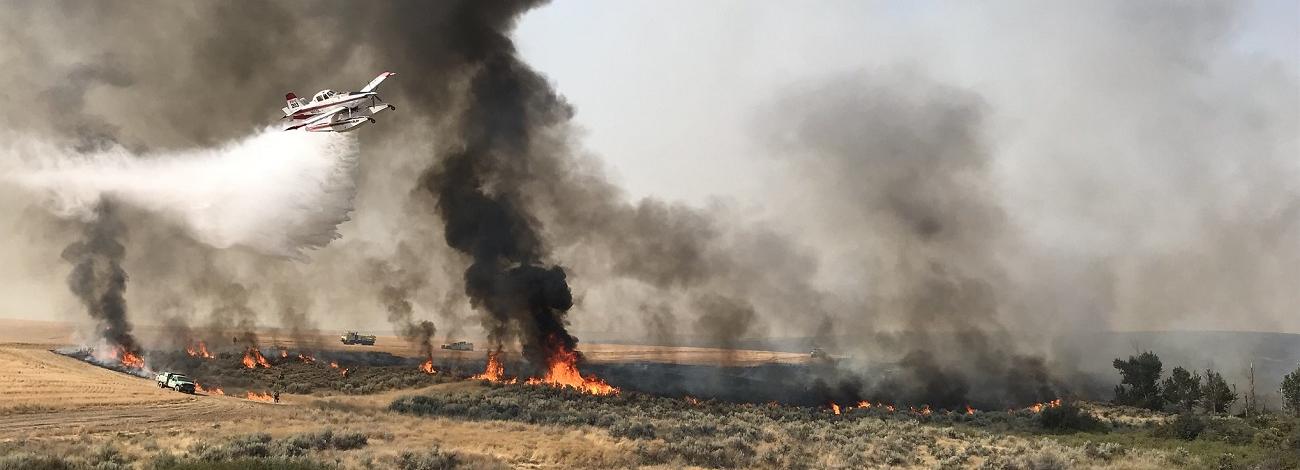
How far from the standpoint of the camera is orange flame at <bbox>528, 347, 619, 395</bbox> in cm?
6166

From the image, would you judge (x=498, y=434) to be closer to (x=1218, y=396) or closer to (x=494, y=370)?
(x=494, y=370)

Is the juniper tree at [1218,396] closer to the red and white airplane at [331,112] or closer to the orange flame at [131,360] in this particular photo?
the red and white airplane at [331,112]

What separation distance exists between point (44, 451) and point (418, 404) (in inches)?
937

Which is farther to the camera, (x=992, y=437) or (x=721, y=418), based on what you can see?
(x=721, y=418)

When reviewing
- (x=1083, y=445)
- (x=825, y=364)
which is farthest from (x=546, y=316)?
(x=1083, y=445)

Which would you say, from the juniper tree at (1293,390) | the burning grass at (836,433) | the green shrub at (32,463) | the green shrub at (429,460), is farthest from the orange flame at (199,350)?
the juniper tree at (1293,390)

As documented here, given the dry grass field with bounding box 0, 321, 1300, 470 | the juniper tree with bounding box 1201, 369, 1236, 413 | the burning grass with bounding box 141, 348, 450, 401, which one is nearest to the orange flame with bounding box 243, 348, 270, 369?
the burning grass with bounding box 141, 348, 450, 401

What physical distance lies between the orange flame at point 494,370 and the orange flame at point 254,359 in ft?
64.0

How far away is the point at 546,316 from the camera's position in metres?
70.6

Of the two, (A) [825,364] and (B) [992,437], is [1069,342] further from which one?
(B) [992,437]

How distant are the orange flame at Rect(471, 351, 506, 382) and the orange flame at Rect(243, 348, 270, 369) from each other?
19.5 metres

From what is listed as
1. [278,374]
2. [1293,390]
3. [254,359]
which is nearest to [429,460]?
[278,374]

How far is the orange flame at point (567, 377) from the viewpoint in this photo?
61.7m

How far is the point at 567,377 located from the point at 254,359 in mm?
29631
